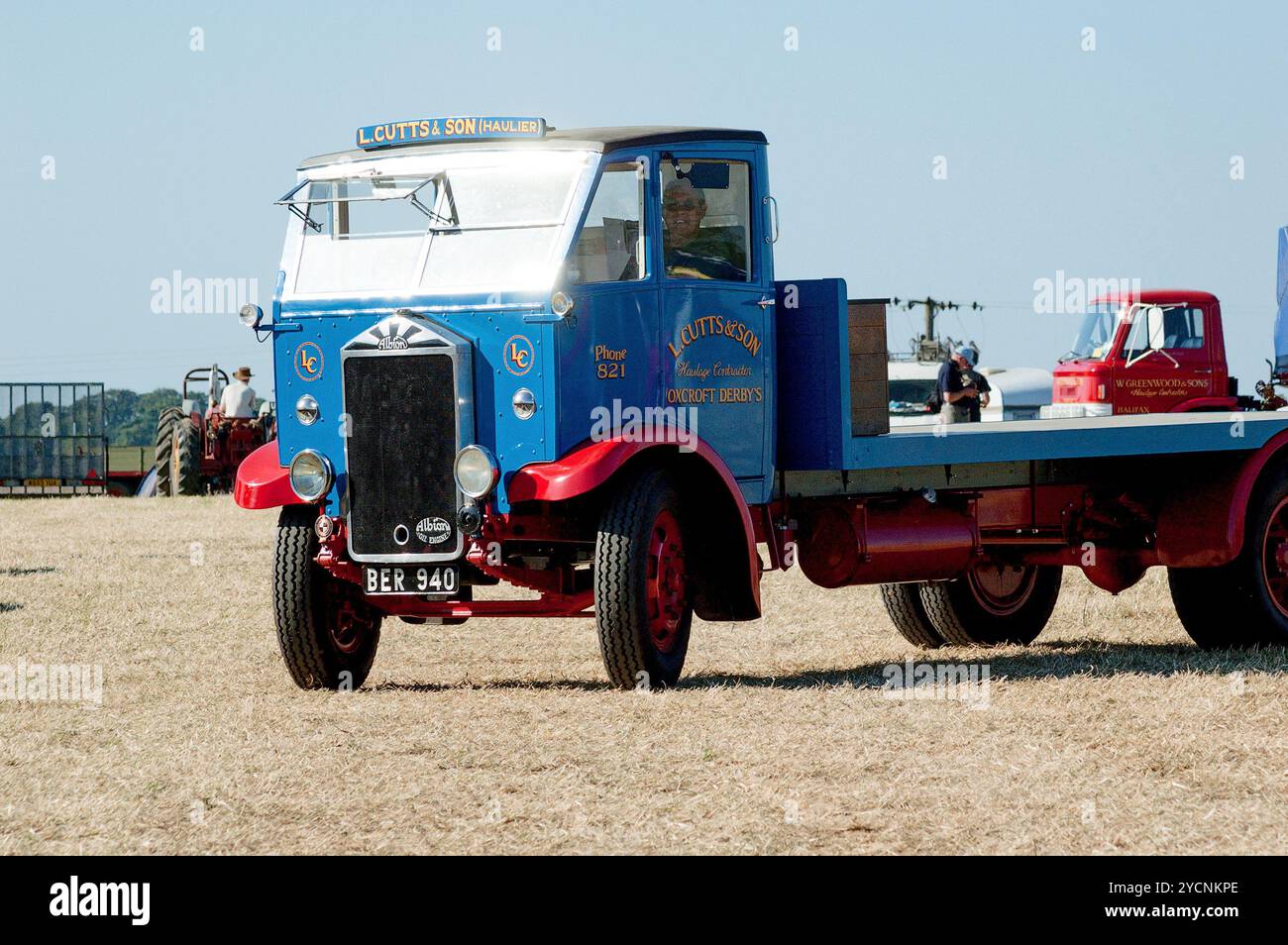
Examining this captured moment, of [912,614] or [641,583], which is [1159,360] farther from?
[641,583]

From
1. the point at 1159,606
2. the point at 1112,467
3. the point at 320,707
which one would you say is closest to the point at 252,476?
the point at 320,707

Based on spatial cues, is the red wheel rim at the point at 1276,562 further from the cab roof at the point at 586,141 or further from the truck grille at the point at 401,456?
the truck grille at the point at 401,456

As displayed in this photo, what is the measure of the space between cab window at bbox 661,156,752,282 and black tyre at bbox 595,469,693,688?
→ 1.12 m

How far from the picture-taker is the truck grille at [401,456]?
31.6ft

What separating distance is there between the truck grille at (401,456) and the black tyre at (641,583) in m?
0.77

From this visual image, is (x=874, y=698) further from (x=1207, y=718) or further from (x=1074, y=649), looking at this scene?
(x=1074, y=649)

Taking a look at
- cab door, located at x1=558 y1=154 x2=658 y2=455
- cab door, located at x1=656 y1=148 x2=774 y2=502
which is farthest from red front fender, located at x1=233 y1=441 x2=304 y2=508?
cab door, located at x1=656 y1=148 x2=774 y2=502

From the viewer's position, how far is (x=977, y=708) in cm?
927

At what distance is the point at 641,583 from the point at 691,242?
182cm

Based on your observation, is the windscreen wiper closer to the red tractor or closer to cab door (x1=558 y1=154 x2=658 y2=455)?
cab door (x1=558 y1=154 x2=658 y2=455)

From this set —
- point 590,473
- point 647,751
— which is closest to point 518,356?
point 590,473

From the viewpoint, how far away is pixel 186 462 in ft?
108

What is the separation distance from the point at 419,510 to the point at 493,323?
3.19 feet

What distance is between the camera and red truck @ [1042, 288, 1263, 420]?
23859 millimetres
